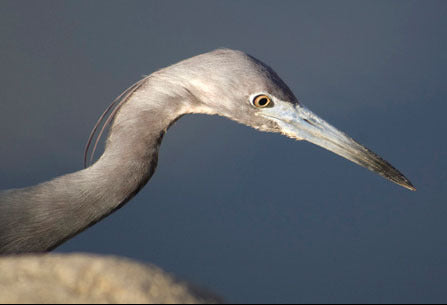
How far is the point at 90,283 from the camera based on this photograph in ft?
3.35

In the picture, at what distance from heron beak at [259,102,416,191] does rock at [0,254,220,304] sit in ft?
4.20

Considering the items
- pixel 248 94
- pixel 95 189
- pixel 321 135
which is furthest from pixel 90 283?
pixel 321 135

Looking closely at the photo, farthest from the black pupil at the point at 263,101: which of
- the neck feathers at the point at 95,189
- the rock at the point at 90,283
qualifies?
the rock at the point at 90,283

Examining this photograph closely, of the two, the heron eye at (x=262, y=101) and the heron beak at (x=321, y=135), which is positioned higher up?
the heron beak at (x=321, y=135)

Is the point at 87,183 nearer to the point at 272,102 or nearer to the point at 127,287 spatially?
the point at 272,102

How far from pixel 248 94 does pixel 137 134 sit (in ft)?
1.49

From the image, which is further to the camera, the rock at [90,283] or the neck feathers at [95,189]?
the neck feathers at [95,189]

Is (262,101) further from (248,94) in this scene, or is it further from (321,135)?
(321,135)

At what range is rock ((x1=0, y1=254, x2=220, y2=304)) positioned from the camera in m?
0.99

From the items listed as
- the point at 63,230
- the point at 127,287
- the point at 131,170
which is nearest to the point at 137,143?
the point at 131,170

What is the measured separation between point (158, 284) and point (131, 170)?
1162 mm

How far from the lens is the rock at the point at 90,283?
0.99 metres

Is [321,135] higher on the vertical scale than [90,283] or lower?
higher

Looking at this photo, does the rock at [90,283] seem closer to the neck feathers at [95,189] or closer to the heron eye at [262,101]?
the neck feathers at [95,189]
